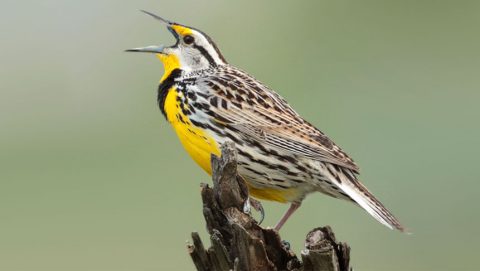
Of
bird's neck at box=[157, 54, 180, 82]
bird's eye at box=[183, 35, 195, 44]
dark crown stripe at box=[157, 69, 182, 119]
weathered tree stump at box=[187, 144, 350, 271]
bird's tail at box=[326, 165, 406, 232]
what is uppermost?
bird's eye at box=[183, 35, 195, 44]

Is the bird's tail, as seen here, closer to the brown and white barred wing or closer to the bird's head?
the brown and white barred wing

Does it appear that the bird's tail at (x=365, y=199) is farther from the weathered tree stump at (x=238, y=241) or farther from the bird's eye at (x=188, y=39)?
the bird's eye at (x=188, y=39)

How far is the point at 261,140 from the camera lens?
547 centimetres

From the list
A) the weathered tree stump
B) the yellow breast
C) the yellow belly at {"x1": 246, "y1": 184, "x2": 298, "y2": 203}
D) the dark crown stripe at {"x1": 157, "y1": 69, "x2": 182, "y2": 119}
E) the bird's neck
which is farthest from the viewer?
the bird's neck

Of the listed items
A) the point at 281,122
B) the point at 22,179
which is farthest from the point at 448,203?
the point at 281,122

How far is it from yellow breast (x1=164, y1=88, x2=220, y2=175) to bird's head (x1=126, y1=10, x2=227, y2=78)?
0.62 ft

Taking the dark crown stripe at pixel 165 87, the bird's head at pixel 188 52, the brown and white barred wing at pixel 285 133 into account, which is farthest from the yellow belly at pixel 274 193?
the bird's head at pixel 188 52

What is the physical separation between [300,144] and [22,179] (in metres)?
4.70

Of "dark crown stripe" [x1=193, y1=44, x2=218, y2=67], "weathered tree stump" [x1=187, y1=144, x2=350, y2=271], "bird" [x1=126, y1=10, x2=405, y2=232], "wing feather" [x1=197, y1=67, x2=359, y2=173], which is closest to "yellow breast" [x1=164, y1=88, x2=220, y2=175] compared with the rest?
"bird" [x1=126, y1=10, x2=405, y2=232]

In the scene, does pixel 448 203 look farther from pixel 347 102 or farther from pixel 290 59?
pixel 290 59

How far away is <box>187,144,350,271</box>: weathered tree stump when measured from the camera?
179 inches

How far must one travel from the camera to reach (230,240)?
475cm

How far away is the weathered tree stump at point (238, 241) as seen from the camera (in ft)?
14.9

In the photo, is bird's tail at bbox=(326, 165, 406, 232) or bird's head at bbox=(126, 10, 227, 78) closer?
bird's tail at bbox=(326, 165, 406, 232)
